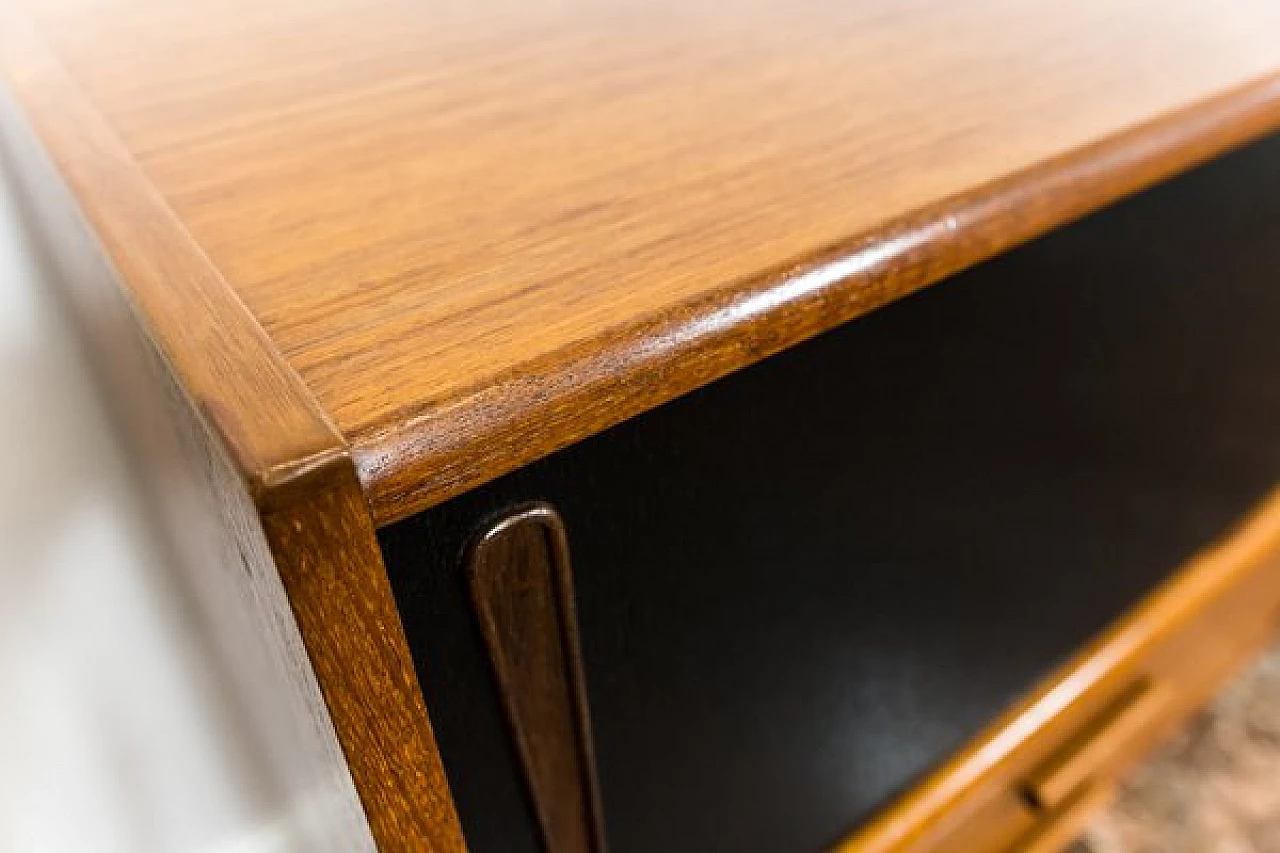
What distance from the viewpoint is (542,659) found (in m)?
0.33

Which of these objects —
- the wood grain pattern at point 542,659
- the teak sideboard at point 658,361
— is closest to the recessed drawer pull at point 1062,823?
the teak sideboard at point 658,361

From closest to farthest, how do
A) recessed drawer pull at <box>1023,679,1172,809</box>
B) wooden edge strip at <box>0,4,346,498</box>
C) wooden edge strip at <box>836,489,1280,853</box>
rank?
wooden edge strip at <box>0,4,346,498</box>
wooden edge strip at <box>836,489,1280,853</box>
recessed drawer pull at <box>1023,679,1172,809</box>

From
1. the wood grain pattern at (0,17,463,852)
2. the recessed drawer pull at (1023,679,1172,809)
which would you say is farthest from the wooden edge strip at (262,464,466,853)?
the recessed drawer pull at (1023,679,1172,809)

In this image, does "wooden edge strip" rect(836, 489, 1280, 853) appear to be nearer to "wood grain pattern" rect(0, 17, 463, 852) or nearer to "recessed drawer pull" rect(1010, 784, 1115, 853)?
"recessed drawer pull" rect(1010, 784, 1115, 853)

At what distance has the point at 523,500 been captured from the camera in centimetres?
29

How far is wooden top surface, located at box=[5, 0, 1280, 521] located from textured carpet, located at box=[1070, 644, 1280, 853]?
645 millimetres

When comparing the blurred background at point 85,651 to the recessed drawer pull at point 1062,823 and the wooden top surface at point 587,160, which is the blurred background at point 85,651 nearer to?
the wooden top surface at point 587,160

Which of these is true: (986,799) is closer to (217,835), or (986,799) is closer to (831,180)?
(831,180)

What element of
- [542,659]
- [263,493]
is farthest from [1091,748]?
[263,493]

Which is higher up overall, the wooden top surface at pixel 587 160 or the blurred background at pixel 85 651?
the wooden top surface at pixel 587 160

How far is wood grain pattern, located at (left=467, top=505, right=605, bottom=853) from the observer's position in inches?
11.6

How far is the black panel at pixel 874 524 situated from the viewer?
324mm

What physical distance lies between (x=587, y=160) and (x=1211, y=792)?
825 millimetres

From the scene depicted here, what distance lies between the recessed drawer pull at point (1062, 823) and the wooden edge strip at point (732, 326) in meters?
0.50
